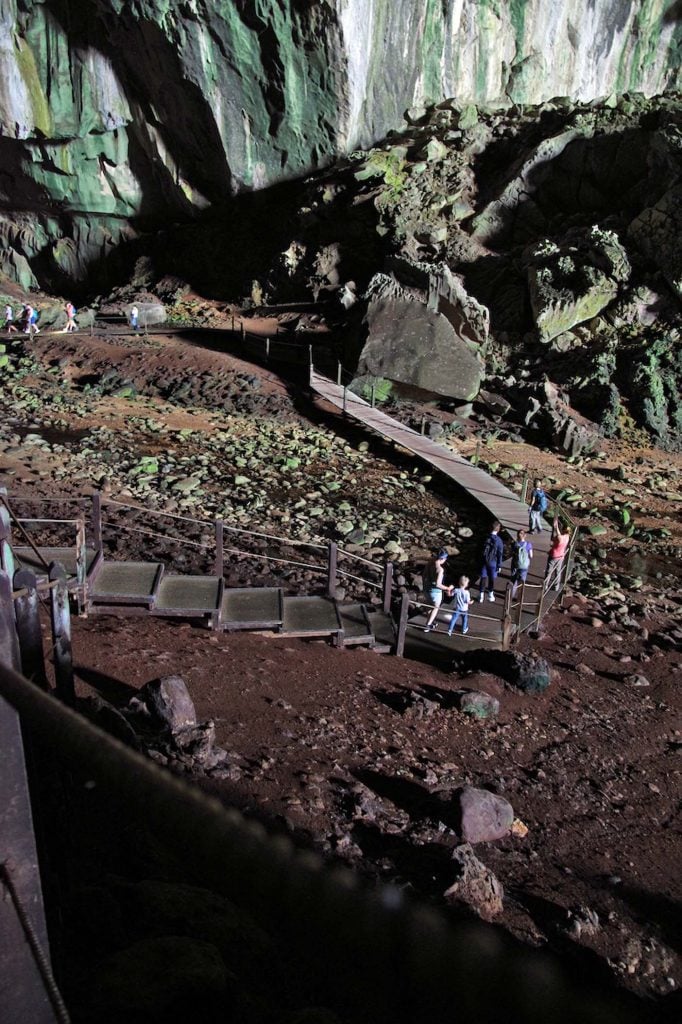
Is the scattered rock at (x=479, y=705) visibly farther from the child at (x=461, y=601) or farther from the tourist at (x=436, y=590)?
the tourist at (x=436, y=590)

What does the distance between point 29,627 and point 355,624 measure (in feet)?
20.0

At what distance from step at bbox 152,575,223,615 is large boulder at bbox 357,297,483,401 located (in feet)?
46.6

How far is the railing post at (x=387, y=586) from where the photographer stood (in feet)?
33.2

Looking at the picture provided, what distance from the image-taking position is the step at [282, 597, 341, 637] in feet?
30.9

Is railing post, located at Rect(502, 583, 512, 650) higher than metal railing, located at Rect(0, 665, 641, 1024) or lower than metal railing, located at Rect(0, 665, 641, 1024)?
lower

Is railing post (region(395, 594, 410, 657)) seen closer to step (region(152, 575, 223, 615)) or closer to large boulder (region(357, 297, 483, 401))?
step (region(152, 575, 223, 615))

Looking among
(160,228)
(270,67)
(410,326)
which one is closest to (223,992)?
(410,326)

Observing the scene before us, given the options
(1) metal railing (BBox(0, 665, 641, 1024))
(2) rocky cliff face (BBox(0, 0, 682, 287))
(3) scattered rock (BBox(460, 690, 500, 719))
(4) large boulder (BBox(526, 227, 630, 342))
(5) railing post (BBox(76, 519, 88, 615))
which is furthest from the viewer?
(2) rocky cliff face (BBox(0, 0, 682, 287))

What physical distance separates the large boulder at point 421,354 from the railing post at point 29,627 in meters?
19.4

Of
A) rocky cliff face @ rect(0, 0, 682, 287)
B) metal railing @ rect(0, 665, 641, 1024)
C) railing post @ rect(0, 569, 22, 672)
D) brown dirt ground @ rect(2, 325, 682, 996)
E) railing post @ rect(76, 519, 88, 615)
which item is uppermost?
rocky cliff face @ rect(0, 0, 682, 287)

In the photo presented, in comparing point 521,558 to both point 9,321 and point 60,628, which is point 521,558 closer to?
point 60,628

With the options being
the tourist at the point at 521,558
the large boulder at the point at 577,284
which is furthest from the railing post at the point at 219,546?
the large boulder at the point at 577,284

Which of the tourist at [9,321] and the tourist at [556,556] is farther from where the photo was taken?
the tourist at [9,321]

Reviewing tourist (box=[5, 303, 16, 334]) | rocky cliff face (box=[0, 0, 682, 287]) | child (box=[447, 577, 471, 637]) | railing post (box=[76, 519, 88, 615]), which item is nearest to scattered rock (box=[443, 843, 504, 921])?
child (box=[447, 577, 471, 637])
